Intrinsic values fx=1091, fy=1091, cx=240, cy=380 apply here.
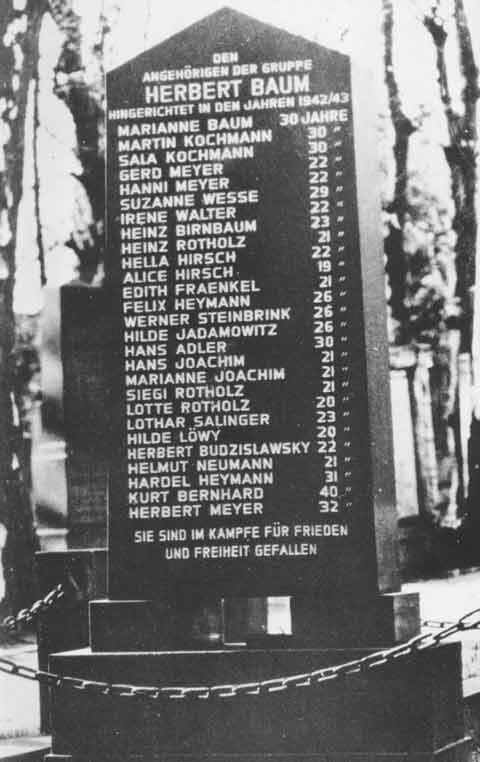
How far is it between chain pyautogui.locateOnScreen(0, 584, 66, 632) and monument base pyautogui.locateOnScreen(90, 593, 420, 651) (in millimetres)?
709

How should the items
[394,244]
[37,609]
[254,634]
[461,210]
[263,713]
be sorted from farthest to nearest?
[394,244], [461,210], [37,609], [254,634], [263,713]

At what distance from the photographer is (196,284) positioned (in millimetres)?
5141

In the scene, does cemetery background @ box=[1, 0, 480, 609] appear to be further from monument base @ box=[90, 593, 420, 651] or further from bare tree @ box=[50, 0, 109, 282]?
monument base @ box=[90, 593, 420, 651]

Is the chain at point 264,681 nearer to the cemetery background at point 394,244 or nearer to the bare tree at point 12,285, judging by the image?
the cemetery background at point 394,244

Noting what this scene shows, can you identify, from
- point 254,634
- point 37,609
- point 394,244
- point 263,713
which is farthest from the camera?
point 394,244

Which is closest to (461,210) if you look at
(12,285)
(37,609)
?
(12,285)

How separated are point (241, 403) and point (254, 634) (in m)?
1.06

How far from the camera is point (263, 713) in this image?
4707mm

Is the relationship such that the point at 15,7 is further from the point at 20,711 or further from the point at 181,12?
the point at 20,711

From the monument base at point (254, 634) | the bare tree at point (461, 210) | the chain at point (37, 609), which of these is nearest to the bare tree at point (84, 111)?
the bare tree at point (461, 210)

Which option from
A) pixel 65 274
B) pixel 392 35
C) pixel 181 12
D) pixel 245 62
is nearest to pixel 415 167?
pixel 392 35

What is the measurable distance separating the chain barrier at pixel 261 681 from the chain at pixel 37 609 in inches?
36.5

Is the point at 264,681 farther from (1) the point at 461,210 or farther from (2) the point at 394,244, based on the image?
(1) the point at 461,210

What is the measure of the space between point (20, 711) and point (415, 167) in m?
6.64
